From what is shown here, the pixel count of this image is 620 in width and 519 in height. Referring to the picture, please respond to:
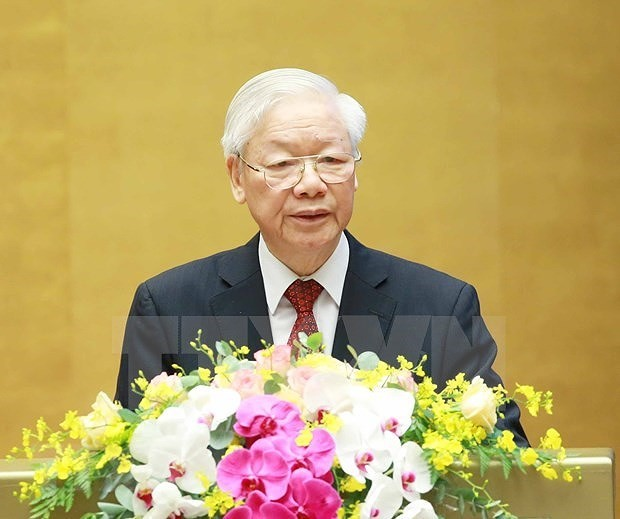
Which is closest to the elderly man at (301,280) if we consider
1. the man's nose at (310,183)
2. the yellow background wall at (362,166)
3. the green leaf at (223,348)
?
the man's nose at (310,183)

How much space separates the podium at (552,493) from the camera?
60.1 inches

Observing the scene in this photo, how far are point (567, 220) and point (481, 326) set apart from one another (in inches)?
68.8

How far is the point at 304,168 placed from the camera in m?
2.42

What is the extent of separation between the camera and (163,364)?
251 cm

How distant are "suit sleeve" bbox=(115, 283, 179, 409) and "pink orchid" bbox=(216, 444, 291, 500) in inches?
42.3

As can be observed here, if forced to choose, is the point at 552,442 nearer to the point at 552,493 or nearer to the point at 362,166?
the point at 552,493

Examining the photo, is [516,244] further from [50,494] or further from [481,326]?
[50,494]

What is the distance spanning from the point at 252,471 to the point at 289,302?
117cm

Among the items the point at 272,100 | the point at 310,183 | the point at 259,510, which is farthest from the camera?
the point at 272,100

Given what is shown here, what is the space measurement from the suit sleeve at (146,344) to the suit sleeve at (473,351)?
21.7 inches

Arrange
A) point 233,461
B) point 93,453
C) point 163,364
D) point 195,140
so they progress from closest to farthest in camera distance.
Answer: point 233,461 → point 93,453 → point 163,364 → point 195,140

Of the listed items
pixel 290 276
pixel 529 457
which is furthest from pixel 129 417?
pixel 290 276

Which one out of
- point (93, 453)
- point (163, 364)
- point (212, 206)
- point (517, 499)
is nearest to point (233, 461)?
point (93, 453)

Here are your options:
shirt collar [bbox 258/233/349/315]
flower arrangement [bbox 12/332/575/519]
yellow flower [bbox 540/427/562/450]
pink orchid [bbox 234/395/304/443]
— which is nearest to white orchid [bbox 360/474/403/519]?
flower arrangement [bbox 12/332/575/519]
